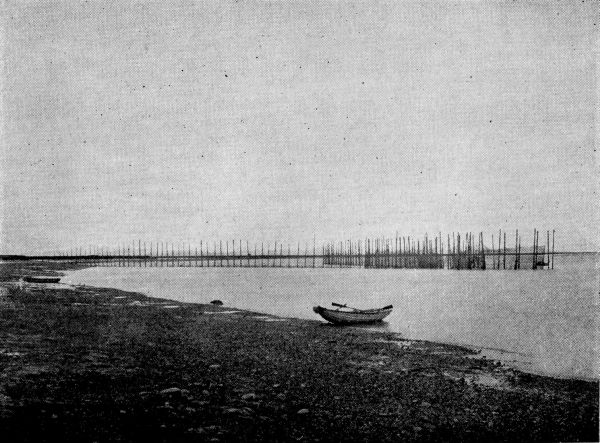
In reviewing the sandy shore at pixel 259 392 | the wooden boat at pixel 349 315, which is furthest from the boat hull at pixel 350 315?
the sandy shore at pixel 259 392

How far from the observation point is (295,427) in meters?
8.92

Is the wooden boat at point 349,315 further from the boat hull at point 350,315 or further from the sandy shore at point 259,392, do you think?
the sandy shore at point 259,392

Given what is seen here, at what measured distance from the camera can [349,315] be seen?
28.8 meters

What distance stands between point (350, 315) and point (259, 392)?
18.2 m

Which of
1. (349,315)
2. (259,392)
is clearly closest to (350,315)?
(349,315)

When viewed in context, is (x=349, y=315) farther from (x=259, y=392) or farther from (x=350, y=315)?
(x=259, y=392)

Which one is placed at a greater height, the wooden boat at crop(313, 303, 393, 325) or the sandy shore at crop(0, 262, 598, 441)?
the sandy shore at crop(0, 262, 598, 441)

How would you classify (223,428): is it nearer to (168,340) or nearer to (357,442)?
(357,442)

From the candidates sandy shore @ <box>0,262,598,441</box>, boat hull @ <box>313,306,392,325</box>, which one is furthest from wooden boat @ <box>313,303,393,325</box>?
sandy shore @ <box>0,262,598,441</box>

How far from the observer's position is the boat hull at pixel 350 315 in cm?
2802

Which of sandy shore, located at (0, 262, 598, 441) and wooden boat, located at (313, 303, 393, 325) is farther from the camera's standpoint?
wooden boat, located at (313, 303, 393, 325)

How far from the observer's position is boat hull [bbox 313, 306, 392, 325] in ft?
91.9

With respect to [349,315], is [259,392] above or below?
above

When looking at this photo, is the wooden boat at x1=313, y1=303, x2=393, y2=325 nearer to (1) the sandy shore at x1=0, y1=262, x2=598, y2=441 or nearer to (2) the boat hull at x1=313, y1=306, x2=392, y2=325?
(2) the boat hull at x1=313, y1=306, x2=392, y2=325
